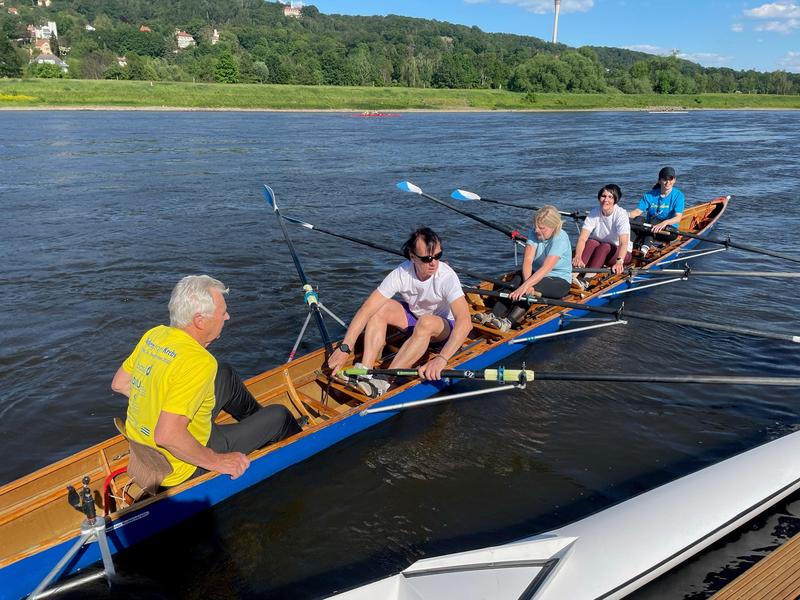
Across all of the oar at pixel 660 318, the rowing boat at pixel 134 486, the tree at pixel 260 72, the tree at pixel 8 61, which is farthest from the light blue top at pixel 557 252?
the tree at pixel 260 72

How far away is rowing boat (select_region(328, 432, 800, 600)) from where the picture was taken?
368cm

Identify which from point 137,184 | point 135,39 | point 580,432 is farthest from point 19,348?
point 135,39

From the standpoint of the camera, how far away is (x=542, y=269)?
826 cm

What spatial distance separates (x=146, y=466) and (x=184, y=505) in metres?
0.64

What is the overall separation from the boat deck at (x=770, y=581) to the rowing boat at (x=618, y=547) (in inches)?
13.7

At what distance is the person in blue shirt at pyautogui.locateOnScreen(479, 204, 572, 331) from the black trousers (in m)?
3.75

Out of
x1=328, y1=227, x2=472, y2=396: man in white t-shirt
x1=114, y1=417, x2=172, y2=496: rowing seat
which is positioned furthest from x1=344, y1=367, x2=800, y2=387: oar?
x1=114, y1=417, x2=172, y2=496: rowing seat

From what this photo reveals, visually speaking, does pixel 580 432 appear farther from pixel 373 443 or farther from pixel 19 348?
pixel 19 348

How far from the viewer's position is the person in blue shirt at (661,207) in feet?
38.1

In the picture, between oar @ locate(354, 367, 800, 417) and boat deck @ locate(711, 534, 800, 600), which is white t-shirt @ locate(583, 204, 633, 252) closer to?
oar @ locate(354, 367, 800, 417)

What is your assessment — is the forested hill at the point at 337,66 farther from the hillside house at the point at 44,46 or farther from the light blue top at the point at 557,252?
the light blue top at the point at 557,252

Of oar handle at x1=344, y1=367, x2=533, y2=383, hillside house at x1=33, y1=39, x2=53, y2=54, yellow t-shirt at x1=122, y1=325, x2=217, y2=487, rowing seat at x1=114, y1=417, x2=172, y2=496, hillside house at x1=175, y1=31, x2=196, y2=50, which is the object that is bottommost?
rowing seat at x1=114, y1=417, x2=172, y2=496

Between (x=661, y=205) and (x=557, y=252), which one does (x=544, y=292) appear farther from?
(x=661, y=205)

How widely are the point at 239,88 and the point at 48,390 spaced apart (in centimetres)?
7139
